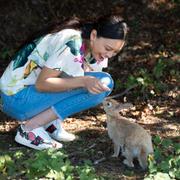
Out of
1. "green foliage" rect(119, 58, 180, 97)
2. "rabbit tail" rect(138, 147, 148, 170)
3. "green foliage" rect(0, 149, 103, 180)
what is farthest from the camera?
"green foliage" rect(119, 58, 180, 97)

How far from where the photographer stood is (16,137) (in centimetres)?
432

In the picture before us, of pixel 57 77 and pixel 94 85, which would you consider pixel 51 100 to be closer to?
pixel 57 77

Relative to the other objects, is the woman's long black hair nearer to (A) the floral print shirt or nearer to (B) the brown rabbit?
(A) the floral print shirt

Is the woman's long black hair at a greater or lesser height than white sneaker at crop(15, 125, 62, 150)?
greater

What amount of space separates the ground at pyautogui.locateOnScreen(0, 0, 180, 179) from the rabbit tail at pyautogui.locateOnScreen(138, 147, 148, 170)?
6 cm

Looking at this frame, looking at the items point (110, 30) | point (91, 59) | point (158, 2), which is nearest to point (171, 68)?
point (158, 2)

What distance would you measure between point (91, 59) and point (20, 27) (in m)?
2.33

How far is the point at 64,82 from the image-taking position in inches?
157

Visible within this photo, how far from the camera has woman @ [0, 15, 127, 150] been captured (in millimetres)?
3920

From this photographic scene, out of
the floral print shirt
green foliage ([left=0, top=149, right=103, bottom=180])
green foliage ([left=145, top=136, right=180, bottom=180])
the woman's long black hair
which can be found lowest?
green foliage ([left=145, top=136, right=180, bottom=180])

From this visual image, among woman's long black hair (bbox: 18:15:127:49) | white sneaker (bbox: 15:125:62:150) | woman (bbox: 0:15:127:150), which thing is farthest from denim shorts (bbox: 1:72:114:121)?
woman's long black hair (bbox: 18:15:127:49)

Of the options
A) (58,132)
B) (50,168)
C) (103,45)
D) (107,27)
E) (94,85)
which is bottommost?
(58,132)

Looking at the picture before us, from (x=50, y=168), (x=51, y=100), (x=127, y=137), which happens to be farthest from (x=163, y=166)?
(x=51, y=100)

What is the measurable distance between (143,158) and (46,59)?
103 centimetres
